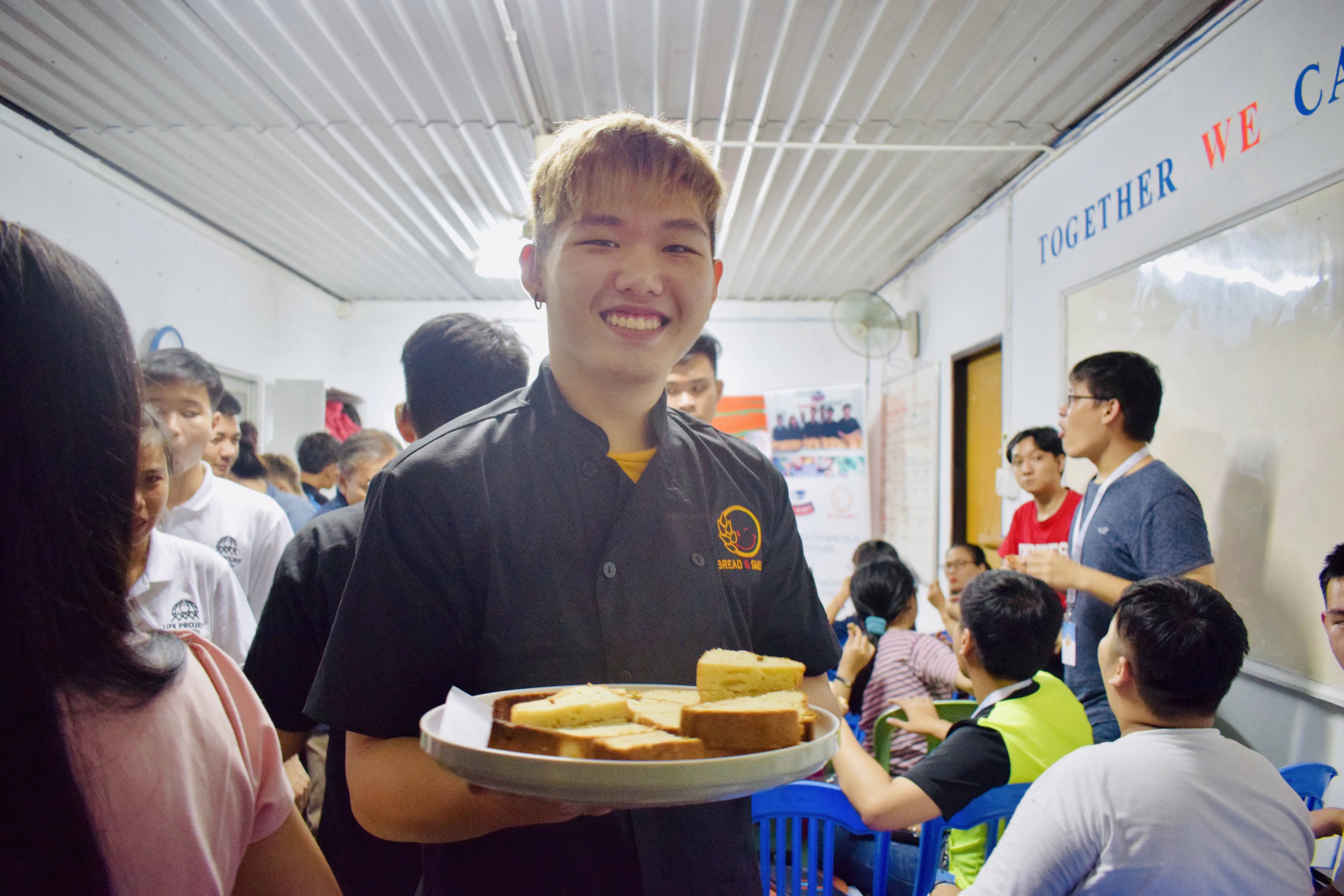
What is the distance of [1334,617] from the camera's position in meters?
1.73

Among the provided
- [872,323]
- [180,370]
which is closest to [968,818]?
[180,370]

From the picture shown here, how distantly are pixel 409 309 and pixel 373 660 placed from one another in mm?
7090

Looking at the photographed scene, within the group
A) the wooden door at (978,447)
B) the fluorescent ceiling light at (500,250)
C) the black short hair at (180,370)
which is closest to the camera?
the black short hair at (180,370)

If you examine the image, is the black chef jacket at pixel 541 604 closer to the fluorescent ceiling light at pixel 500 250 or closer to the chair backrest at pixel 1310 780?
the chair backrest at pixel 1310 780

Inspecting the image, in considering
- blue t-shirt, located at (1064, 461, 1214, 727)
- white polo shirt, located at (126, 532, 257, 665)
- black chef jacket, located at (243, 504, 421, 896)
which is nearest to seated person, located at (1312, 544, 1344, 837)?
blue t-shirt, located at (1064, 461, 1214, 727)

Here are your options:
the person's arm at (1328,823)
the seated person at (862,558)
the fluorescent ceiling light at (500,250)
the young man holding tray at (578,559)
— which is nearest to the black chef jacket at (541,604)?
the young man holding tray at (578,559)

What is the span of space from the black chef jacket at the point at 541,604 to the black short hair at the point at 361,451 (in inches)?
77.3

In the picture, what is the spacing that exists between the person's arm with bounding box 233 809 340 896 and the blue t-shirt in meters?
2.28

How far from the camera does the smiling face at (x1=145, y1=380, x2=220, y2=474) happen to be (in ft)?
7.55

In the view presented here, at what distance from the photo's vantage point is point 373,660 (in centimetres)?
78

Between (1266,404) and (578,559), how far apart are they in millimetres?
2563

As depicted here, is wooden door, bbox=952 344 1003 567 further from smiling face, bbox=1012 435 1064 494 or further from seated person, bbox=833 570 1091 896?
seated person, bbox=833 570 1091 896

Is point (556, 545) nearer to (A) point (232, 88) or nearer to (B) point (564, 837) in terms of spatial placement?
(B) point (564, 837)

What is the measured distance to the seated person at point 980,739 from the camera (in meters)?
1.54
